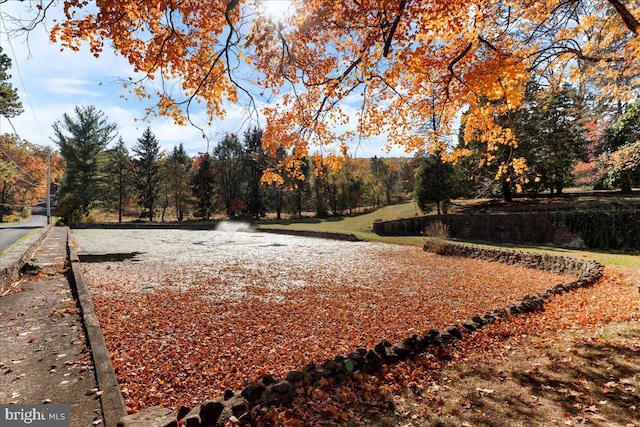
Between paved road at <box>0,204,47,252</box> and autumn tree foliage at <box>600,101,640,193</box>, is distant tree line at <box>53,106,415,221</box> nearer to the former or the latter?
paved road at <box>0,204,47,252</box>

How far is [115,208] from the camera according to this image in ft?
176

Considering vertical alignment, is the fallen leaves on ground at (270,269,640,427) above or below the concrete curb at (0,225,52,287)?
below

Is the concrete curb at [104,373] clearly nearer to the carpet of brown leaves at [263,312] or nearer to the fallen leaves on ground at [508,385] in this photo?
the carpet of brown leaves at [263,312]

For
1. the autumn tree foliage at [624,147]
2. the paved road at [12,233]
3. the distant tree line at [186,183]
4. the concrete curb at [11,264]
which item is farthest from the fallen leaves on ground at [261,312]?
the distant tree line at [186,183]

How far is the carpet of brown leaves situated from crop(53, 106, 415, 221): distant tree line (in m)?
31.7

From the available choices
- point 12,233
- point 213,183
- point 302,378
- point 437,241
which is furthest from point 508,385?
point 213,183

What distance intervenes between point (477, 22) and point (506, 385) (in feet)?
21.3

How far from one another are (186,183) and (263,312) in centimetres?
4668

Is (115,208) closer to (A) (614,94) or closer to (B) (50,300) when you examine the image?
(B) (50,300)

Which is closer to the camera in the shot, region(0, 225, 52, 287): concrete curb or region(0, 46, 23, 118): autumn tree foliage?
region(0, 225, 52, 287): concrete curb

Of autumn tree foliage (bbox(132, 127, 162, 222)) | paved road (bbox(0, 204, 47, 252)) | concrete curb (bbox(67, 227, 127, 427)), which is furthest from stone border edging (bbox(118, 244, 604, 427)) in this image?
autumn tree foliage (bbox(132, 127, 162, 222))

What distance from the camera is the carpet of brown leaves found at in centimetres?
438

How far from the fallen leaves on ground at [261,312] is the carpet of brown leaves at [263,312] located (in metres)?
0.02

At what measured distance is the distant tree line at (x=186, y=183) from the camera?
43781 mm
